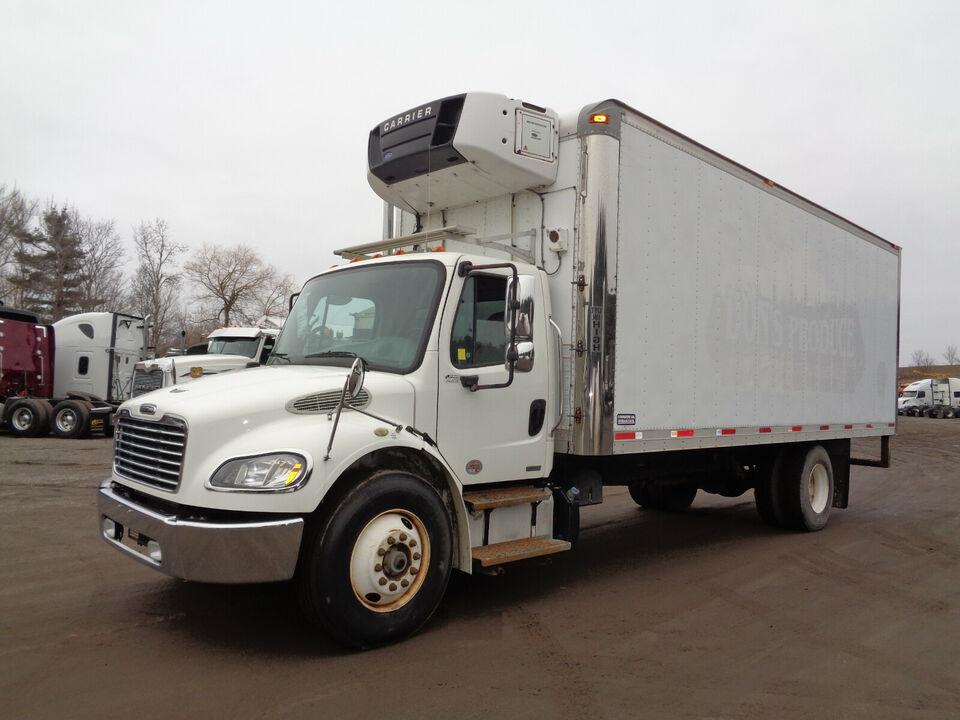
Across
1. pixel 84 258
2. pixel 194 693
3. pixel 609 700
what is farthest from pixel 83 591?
pixel 84 258

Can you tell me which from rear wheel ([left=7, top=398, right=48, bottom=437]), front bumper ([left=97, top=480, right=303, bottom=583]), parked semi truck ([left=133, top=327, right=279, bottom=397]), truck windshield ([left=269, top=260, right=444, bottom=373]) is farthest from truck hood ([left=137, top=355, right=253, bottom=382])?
front bumper ([left=97, top=480, right=303, bottom=583])

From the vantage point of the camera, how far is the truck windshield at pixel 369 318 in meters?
5.13

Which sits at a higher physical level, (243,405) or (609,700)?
(243,405)

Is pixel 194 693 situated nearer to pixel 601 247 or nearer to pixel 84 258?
pixel 601 247

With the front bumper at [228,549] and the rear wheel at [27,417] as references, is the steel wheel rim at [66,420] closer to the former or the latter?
the rear wheel at [27,417]

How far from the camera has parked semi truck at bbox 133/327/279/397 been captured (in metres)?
13.4

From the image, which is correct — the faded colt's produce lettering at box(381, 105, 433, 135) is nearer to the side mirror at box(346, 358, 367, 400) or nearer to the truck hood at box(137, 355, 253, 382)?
the side mirror at box(346, 358, 367, 400)

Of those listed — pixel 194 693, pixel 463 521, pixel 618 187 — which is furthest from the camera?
pixel 618 187

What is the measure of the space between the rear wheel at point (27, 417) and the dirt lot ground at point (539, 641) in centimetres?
1196

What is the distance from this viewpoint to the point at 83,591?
5.61 metres

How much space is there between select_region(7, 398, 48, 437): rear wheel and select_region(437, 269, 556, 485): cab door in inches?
673

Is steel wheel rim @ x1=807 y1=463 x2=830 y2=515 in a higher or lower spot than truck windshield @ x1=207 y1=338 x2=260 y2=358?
lower

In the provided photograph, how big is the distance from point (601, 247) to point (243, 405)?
3.02 metres

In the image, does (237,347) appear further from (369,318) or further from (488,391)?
(488,391)
